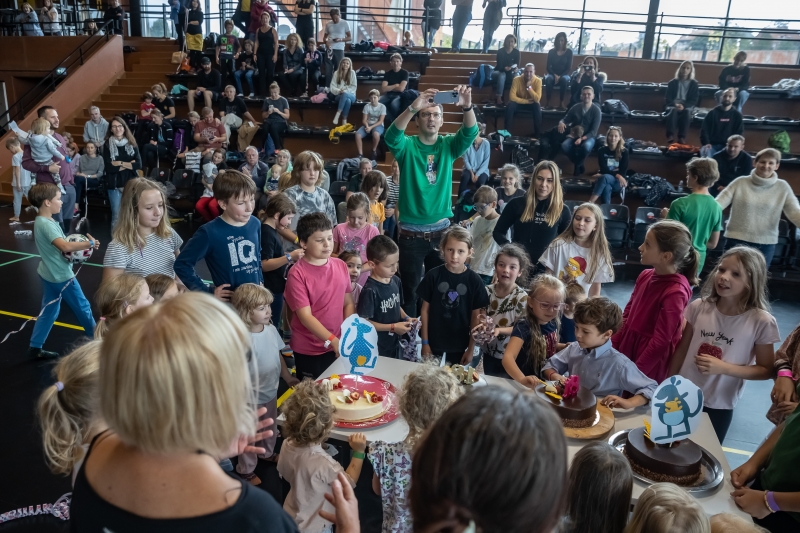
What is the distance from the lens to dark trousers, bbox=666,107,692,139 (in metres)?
9.47

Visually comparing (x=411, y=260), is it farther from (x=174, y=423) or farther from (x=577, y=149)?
(x=577, y=149)

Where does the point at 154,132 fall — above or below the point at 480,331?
above

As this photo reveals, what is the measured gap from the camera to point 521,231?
14.6 ft

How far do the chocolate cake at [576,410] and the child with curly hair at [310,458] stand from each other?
32.7 inches

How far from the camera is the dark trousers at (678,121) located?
9469mm

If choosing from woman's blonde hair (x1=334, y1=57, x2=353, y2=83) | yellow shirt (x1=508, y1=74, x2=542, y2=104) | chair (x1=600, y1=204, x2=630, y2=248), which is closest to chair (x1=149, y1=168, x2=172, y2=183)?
woman's blonde hair (x1=334, y1=57, x2=353, y2=83)

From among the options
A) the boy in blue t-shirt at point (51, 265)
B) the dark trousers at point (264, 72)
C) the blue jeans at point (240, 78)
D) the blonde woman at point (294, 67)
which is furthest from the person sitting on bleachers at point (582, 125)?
the boy in blue t-shirt at point (51, 265)

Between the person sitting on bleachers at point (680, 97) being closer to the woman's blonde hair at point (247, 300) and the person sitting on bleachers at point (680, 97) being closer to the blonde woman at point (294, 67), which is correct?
the blonde woman at point (294, 67)

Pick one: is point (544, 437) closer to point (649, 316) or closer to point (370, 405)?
point (370, 405)

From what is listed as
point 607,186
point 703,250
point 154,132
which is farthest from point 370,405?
point 154,132

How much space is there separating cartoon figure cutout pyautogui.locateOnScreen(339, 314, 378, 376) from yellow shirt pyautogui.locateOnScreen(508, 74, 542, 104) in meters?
8.41

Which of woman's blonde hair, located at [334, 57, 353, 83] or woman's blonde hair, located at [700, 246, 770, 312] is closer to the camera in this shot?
woman's blonde hair, located at [700, 246, 770, 312]

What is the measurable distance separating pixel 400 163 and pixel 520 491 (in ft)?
11.7

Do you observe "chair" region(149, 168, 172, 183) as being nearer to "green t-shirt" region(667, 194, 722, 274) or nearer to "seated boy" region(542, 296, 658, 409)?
"green t-shirt" region(667, 194, 722, 274)
